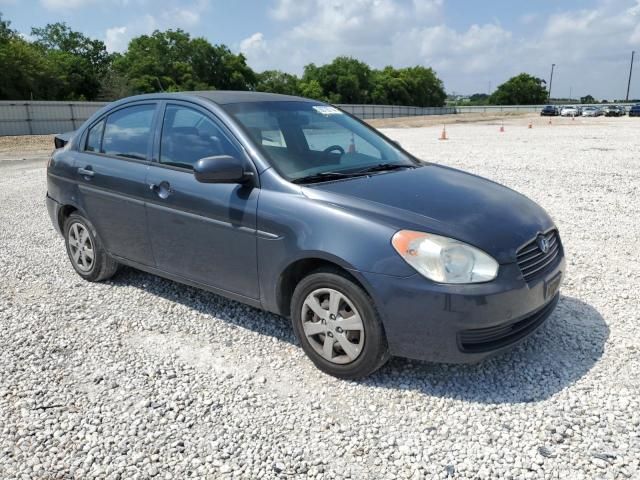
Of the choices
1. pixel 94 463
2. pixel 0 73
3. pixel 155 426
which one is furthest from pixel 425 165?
pixel 0 73

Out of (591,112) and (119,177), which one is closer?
(119,177)

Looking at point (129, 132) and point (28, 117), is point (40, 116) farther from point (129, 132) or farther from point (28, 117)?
point (129, 132)

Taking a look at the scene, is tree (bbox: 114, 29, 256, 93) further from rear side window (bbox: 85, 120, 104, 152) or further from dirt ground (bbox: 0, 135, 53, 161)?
rear side window (bbox: 85, 120, 104, 152)

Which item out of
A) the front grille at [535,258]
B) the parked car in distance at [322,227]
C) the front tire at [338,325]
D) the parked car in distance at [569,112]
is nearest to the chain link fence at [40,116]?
the parked car in distance at [322,227]

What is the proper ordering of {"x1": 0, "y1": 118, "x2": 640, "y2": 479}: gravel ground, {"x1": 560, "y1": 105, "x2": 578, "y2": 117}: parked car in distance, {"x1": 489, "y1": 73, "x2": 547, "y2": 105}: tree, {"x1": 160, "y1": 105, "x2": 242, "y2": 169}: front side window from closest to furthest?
1. {"x1": 0, "y1": 118, "x2": 640, "y2": 479}: gravel ground
2. {"x1": 160, "y1": 105, "x2": 242, "y2": 169}: front side window
3. {"x1": 560, "y1": 105, "x2": 578, "y2": 117}: parked car in distance
4. {"x1": 489, "y1": 73, "x2": 547, "y2": 105}: tree

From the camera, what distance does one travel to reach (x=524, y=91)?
118312 millimetres

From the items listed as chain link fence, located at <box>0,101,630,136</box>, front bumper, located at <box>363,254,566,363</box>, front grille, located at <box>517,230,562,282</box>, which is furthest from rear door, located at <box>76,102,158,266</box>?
chain link fence, located at <box>0,101,630,136</box>

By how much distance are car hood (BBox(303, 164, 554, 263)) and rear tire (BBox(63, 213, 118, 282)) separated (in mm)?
2481

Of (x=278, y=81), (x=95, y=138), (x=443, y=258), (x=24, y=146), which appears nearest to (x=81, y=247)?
(x=95, y=138)

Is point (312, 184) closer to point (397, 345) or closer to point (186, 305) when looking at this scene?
point (397, 345)

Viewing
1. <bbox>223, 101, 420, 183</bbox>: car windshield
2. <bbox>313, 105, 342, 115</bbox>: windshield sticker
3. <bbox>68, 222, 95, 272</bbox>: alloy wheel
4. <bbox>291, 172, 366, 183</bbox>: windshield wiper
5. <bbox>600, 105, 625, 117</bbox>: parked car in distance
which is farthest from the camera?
<bbox>600, 105, 625, 117</bbox>: parked car in distance

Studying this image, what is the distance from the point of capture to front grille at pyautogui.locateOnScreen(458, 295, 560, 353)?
3.03 m

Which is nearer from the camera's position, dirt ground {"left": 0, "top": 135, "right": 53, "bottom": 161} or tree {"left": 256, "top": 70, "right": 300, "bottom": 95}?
dirt ground {"left": 0, "top": 135, "right": 53, "bottom": 161}

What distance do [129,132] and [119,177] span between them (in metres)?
0.42
